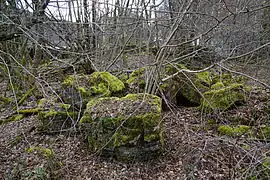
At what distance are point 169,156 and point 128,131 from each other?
0.75m

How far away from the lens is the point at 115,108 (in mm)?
3846

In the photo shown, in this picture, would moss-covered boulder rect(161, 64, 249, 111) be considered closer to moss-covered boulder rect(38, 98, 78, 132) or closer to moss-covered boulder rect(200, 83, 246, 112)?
moss-covered boulder rect(200, 83, 246, 112)

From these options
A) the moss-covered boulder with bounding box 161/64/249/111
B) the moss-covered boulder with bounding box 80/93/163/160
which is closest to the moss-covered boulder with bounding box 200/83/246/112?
the moss-covered boulder with bounding box 161/64/249/111

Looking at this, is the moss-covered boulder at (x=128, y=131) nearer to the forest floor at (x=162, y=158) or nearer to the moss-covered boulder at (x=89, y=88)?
the forest floor at (x=162, y=158)

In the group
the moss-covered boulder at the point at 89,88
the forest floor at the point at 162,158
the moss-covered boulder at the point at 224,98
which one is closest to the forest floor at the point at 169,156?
the forest floor at the point at 162,158

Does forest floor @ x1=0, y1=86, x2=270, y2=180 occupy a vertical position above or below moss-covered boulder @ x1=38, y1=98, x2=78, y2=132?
below

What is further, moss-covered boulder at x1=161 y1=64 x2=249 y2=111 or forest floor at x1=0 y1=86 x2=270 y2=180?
moss-covered boulder at x1=161 y1=64 x2=249 y2=111

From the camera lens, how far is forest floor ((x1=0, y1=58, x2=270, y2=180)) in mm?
3215

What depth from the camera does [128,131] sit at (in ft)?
11.8

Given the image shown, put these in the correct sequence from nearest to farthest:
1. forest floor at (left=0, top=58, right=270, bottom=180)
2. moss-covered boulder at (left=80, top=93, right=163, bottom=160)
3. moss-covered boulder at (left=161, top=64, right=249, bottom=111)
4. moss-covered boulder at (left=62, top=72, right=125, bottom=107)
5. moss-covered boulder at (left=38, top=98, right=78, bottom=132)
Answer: forest floor at (left=0, top=58, right=270, bottom=180) → moss-covered boulder at (left=80, top=93, right=163, bottom=160) → moss-covered boulder at (left=38, top=98, right=78, bottom=132) → moss-covered boulder at (left=161, top=64, right=249, bottom=111) → moss-covered boulder at (left=62, top=72, right=125, bottom=107)

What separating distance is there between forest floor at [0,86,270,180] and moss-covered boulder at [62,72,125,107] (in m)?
0.76

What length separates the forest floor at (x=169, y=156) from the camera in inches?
127

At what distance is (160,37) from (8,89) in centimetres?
477

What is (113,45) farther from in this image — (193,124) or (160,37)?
(193,124)
